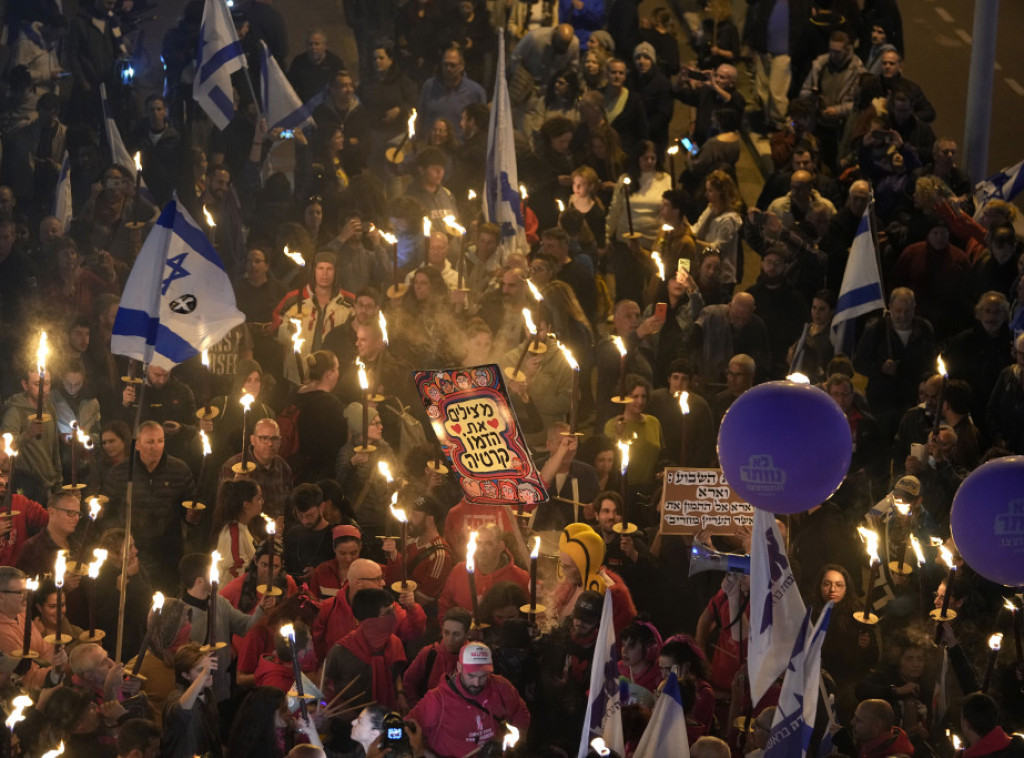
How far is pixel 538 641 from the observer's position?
36.9 feet

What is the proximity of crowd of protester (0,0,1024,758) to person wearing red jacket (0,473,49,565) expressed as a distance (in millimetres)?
40

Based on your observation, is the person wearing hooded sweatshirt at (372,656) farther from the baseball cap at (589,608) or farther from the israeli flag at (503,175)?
the israeli flag at (503,175)

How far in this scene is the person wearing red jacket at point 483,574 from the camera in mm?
11977

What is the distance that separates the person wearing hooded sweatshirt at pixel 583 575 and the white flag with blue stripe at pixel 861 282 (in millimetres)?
3480

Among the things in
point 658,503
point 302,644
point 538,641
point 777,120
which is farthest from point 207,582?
point 777,120

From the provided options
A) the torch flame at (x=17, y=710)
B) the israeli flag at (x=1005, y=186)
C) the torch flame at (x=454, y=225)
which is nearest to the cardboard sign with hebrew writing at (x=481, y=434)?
the torch flame at (x=17, y=710)

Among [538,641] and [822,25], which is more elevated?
[822,25]

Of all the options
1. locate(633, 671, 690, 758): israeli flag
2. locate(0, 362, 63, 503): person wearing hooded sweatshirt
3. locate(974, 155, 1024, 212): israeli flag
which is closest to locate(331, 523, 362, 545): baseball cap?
locate(0, 362, 63, 503): person wearing hooded sweatshirt

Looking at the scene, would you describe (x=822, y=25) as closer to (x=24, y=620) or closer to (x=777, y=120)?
(x=777, y=120)

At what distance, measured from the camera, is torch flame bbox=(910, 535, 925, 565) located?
37.0ft

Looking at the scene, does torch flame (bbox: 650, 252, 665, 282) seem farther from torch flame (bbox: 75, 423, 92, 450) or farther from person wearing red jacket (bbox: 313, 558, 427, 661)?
torch flame (bbox: 75, 423, 92, 450)

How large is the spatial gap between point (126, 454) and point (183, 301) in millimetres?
1343

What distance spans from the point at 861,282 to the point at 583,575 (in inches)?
152

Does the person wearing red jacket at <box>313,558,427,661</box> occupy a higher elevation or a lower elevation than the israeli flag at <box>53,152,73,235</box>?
lower
